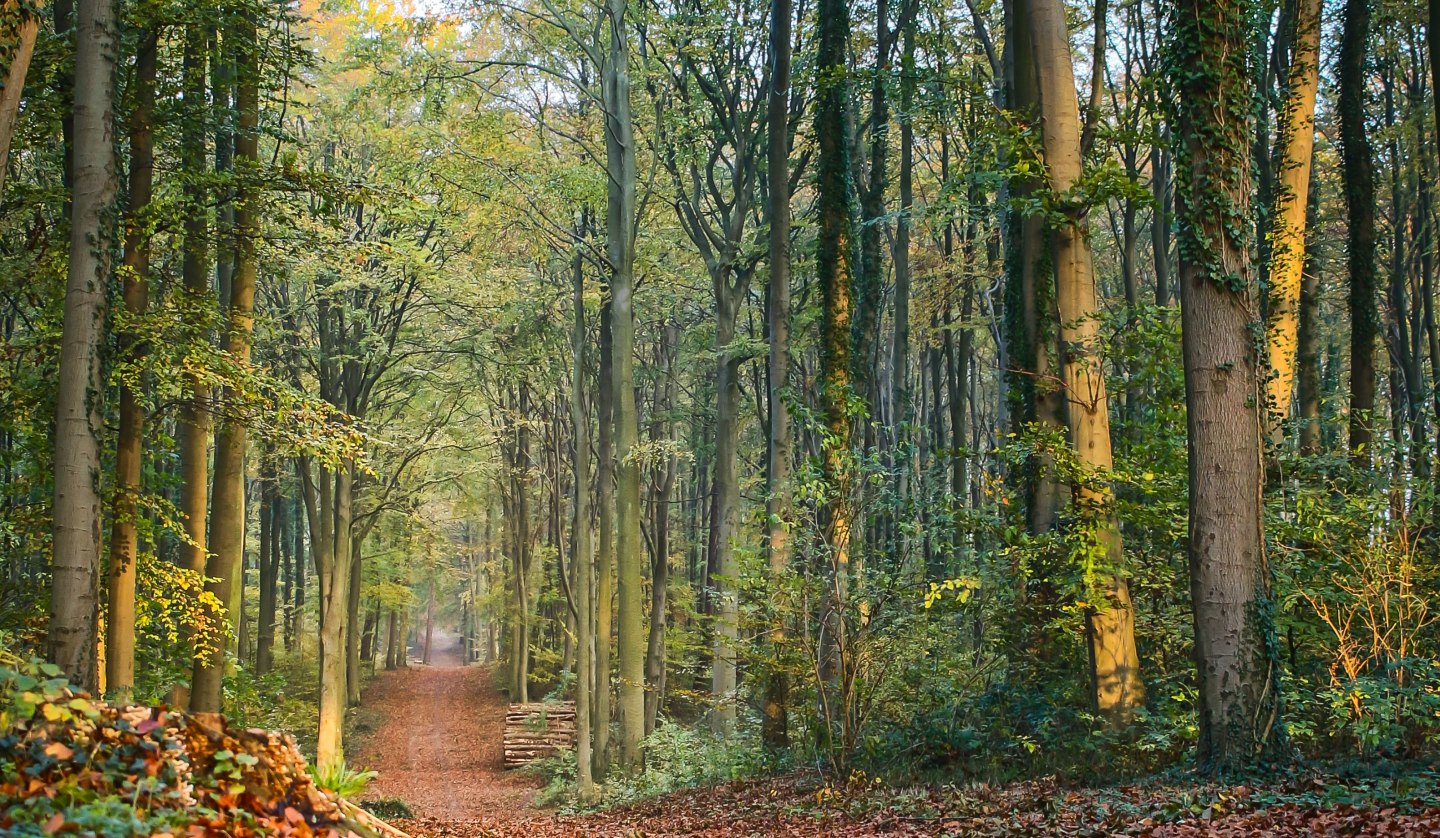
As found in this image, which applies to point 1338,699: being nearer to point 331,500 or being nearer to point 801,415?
point 801,415

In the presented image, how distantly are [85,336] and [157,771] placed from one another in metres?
5.65

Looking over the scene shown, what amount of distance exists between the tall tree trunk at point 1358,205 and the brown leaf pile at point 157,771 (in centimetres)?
1386

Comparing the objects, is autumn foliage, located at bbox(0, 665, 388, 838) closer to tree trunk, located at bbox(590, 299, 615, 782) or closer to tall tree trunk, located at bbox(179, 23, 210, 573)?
tall tree trunk, located at bbox(179, 23, 210, 573)

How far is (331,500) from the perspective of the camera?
2303cm

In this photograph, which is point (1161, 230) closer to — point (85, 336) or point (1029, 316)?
point (1029, 316)

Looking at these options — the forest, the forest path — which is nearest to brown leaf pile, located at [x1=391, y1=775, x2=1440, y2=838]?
the forest

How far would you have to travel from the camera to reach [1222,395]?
26.4 feet

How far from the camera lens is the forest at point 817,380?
27.2 feet

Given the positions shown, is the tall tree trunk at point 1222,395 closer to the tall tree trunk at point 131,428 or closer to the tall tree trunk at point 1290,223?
the tall tree trunk at point 1290,223

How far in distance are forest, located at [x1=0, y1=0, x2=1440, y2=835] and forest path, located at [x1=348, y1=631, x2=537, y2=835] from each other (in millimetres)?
1841

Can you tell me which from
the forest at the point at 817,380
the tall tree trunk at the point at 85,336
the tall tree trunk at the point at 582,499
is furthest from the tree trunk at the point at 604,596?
the tall tree trunk at the point at 85,336

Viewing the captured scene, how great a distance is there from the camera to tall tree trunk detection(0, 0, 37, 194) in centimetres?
762

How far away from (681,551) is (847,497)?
26955mm

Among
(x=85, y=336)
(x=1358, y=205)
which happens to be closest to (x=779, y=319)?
(x=1358, y=205)
